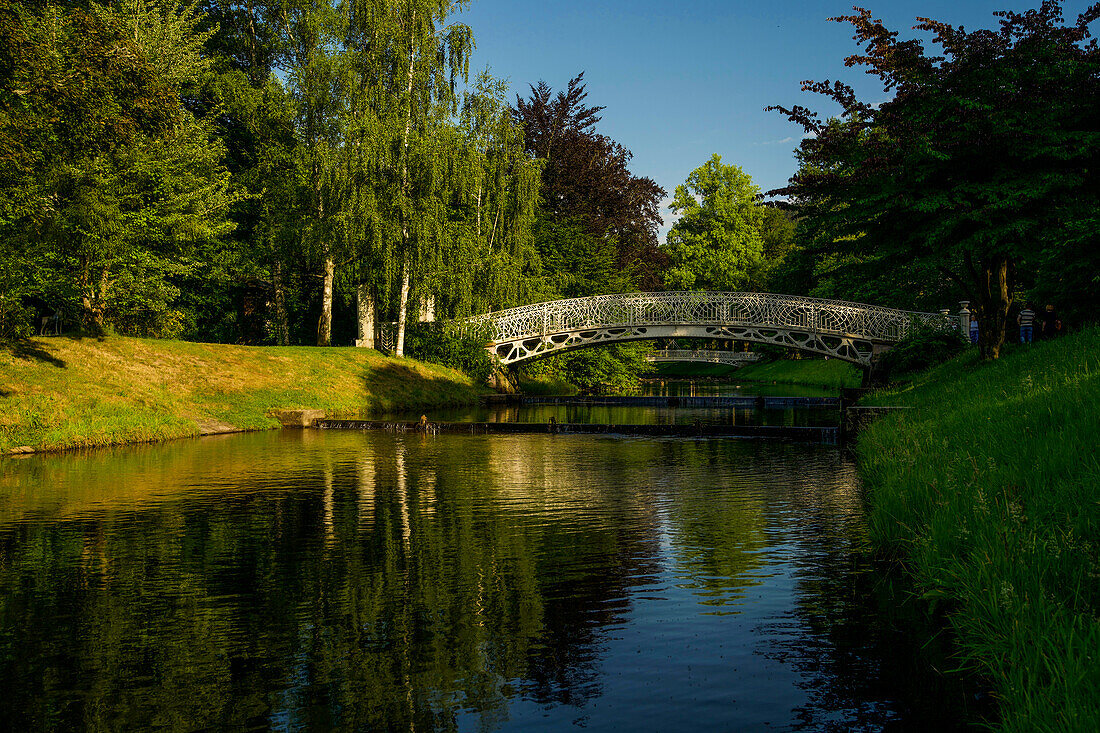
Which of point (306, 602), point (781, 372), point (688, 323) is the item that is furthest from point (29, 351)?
point (781, 372)

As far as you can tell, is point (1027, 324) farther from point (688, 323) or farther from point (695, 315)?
point (695, 315)

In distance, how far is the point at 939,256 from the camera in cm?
1958

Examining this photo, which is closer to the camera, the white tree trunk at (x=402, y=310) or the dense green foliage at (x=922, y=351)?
the dense green foliage at (x=922, y=351)

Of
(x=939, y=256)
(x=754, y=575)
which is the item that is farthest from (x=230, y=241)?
(x=754, y=575)

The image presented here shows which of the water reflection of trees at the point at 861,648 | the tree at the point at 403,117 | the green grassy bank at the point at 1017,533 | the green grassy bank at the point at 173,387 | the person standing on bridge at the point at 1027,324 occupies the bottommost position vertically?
the water reflection of trees at the point at 861,648

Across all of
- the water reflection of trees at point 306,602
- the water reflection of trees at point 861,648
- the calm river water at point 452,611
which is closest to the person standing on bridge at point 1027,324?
the calm river water at point 452,611

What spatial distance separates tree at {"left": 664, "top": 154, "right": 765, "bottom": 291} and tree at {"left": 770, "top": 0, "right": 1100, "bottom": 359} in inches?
2211

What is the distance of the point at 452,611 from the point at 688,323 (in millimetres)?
39364

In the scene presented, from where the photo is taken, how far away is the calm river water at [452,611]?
224 inches

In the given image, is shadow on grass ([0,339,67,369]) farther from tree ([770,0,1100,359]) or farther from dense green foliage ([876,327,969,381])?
dense green foliage ([876,327,969,381])

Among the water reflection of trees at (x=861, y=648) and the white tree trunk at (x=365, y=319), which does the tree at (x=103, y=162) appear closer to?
the white tree trunk at (x=365, y=319)

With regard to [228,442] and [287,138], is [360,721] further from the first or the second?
[287,138]

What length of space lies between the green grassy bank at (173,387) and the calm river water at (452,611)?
700 centimetres

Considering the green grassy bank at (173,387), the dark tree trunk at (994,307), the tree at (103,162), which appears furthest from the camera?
the green grassy bank at (173,387)
